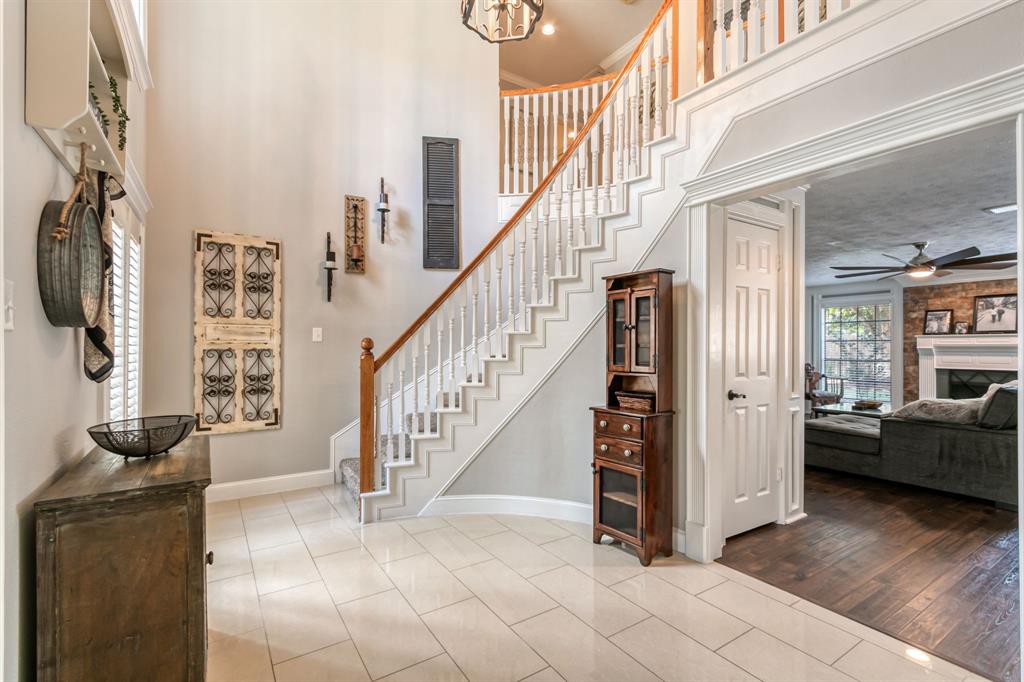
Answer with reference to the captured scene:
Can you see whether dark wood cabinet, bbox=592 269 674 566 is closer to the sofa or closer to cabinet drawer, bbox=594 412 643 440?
cabinet drawer, bbox=594 412 643 440

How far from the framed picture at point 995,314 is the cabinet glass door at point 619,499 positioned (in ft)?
25.8

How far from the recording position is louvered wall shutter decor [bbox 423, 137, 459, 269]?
4.75 metres

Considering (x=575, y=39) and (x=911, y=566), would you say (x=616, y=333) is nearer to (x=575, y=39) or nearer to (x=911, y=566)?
(x=911, y=566)

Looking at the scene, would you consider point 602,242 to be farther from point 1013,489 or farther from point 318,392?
point 1013,489

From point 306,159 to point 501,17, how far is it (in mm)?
2317

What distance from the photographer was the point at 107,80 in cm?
196

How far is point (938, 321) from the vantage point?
25.8 feet

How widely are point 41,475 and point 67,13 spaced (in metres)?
1.31

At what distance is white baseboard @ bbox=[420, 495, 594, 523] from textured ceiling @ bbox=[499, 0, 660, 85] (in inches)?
207

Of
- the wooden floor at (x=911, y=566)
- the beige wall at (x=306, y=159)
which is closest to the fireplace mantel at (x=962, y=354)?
the wooden floor at (x=911, y=566)

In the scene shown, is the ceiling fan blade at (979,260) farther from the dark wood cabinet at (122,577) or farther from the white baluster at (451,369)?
the dark wood cabinet at (122,577)

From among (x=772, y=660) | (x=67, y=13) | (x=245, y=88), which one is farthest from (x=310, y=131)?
(x=772, y=660)

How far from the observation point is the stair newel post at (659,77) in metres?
3.15

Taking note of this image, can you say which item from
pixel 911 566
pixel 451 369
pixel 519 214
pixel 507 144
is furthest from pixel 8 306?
pixel 507 144
